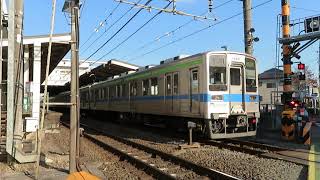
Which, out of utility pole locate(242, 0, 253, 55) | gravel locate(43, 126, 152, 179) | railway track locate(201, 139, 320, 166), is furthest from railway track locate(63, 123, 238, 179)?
utility pole locate(242, 0, 253, 55)

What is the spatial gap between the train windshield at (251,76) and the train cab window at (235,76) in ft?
1.35

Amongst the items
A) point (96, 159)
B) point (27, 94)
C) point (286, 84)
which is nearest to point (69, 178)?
point (96, 159)

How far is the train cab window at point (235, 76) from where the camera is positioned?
1536 centimetres

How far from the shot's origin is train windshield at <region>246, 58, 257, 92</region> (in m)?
15.8

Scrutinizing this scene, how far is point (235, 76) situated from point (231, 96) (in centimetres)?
79

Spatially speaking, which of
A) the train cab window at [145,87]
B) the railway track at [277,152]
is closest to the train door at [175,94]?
the railway track at [277,152]

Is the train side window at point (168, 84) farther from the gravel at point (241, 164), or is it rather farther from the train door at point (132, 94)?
the train door at point (132, 94)

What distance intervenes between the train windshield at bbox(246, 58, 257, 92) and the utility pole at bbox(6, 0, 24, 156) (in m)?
7.82

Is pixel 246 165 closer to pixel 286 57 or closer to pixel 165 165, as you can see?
pixel 165 165

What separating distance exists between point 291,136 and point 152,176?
801 centimetres

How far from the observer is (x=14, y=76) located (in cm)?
1062

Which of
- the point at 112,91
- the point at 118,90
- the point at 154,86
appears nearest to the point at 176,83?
the point at 154,86

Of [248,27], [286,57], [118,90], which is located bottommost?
[118,90]

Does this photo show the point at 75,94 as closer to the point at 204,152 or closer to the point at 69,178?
the point at 69,178
